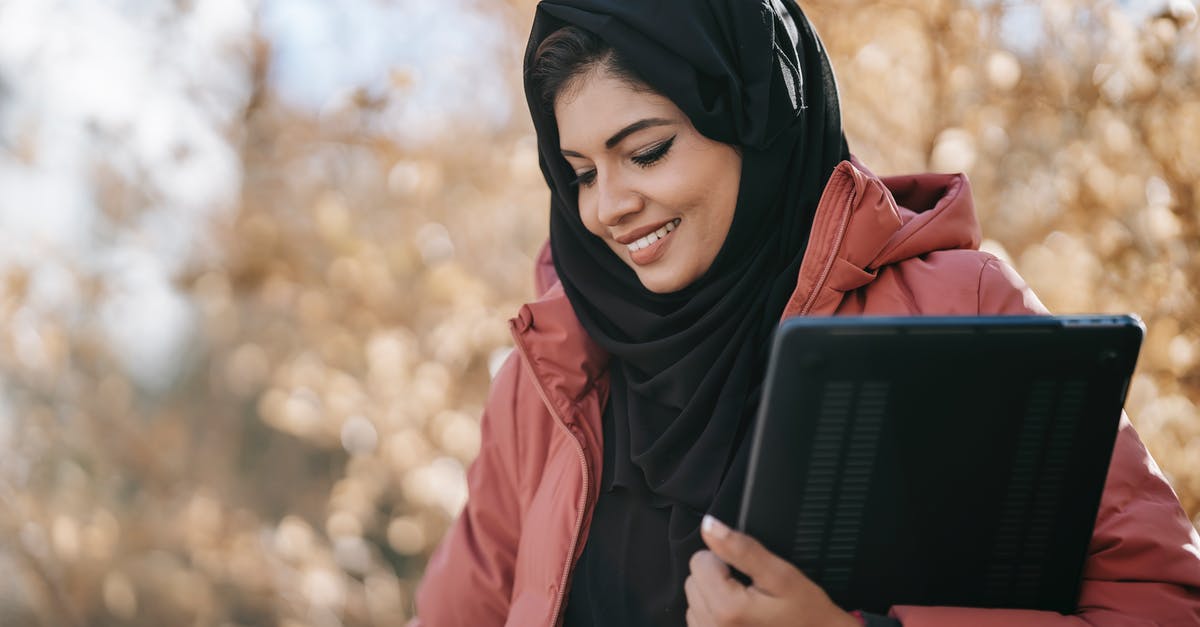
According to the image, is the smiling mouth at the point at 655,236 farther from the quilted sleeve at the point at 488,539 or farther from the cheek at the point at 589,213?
the quilted sleeve at the point at 488,539

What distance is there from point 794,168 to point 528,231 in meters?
1.65

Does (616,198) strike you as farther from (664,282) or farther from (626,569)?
(626,569)

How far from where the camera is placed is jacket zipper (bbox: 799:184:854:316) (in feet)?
4.87

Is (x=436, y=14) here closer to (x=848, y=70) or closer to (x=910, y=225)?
(x=848, y=70)

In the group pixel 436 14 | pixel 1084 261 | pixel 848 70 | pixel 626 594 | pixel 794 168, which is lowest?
pixel 626 594

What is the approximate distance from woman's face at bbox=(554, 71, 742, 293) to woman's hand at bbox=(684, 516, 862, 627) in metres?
0.55

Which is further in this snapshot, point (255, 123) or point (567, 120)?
point (255, 123)

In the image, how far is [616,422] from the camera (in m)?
1.71

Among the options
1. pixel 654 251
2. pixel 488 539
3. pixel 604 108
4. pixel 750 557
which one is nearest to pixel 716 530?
pixel 750 557

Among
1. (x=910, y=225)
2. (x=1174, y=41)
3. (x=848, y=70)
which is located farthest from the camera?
(x=848, y=70)

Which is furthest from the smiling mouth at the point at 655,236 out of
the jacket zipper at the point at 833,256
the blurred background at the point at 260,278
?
the blurred background at the point at 260,278

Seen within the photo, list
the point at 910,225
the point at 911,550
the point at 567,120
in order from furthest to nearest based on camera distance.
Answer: the point at 567,120, the point at 910,225, the point at 911,550

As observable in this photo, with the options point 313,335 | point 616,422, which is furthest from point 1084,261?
point 313,335

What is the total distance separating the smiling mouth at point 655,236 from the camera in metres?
1.63
